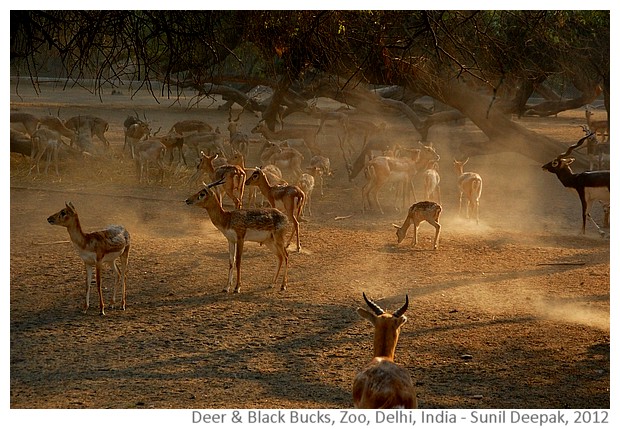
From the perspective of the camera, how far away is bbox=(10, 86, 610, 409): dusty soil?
6867mm

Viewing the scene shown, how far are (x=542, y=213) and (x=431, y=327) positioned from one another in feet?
23.7

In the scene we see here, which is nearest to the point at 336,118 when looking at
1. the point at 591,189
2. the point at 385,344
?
the point at 591,189

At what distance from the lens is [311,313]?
29.4 ft

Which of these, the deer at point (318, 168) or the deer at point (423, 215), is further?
the deer at point (318, 168)

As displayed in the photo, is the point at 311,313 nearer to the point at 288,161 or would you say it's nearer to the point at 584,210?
the point at 584,210

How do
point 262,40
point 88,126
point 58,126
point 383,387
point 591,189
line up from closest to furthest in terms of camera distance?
1. point 383,387
2. point 262,40
3. point 591,189
4. point 58,126
5. point 88,126

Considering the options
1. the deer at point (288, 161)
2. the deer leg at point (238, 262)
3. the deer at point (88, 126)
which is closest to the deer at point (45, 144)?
the deer at point (88, 126)

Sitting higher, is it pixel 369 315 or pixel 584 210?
pixel 584 210

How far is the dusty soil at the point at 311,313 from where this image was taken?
22.5 ft

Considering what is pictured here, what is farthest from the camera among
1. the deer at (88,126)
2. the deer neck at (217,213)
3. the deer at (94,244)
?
the deer at (88,126)

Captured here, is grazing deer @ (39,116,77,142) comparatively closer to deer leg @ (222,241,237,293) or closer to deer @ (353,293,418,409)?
deer leg @ (222,241,237,293)

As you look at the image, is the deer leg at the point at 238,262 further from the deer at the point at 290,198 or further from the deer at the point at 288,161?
the deer at the point at 288,161

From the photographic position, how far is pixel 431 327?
8531mm

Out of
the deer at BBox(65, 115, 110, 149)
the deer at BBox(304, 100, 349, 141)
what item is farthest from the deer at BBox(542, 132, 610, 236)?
the deer at BBox(65, 115, 110, 149)
